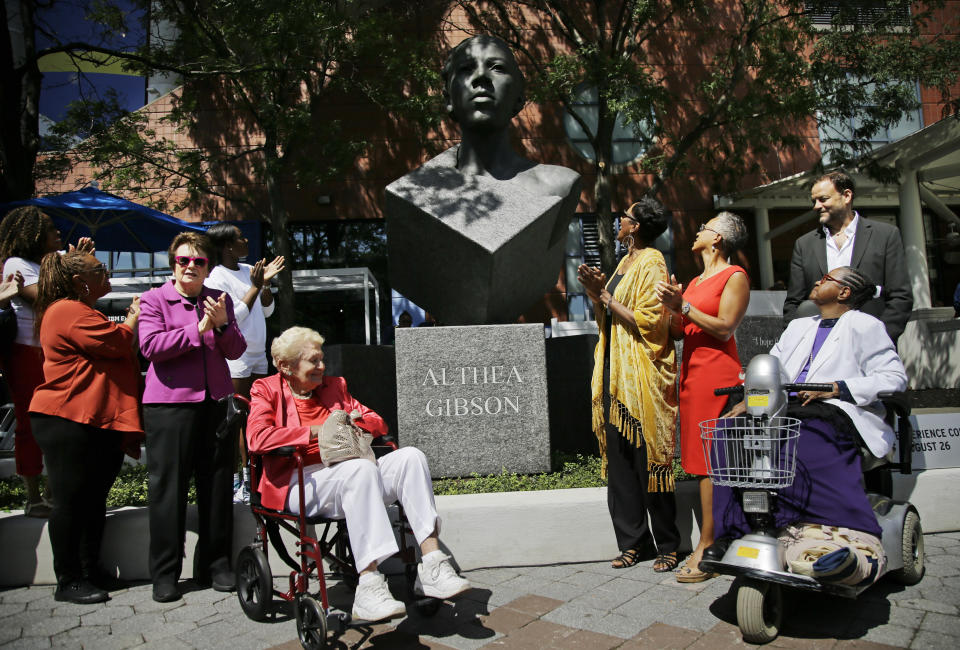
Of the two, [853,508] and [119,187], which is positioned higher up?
[119,187]

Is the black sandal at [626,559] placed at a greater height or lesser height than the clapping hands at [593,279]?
lesser

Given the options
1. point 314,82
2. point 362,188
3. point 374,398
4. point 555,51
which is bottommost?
point 374,398

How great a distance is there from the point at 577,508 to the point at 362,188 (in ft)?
39.1

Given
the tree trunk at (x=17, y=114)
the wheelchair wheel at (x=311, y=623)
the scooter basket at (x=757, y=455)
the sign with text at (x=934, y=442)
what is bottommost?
the wheelchair wheel at (x=311, y=623)

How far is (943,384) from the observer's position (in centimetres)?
911

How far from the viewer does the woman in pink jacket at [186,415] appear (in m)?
3.41

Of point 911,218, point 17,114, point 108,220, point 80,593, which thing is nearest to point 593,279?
point 80,593

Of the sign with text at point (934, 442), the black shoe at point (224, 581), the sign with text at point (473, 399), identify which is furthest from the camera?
the sign with text at point (473, 399)

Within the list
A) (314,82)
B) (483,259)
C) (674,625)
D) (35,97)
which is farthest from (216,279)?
(314,82)

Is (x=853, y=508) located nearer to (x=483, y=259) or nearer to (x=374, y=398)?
(x=483, y=259)

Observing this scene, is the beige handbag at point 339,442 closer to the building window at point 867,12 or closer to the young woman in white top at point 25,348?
the young woman in white top at point 25,348

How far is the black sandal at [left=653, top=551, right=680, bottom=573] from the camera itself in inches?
140

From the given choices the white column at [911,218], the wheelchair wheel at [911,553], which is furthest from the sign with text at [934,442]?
the white column at [911,218]

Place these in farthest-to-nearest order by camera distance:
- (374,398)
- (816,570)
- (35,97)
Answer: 1. (35,97)
2. (374,398)
3. (816,570)
